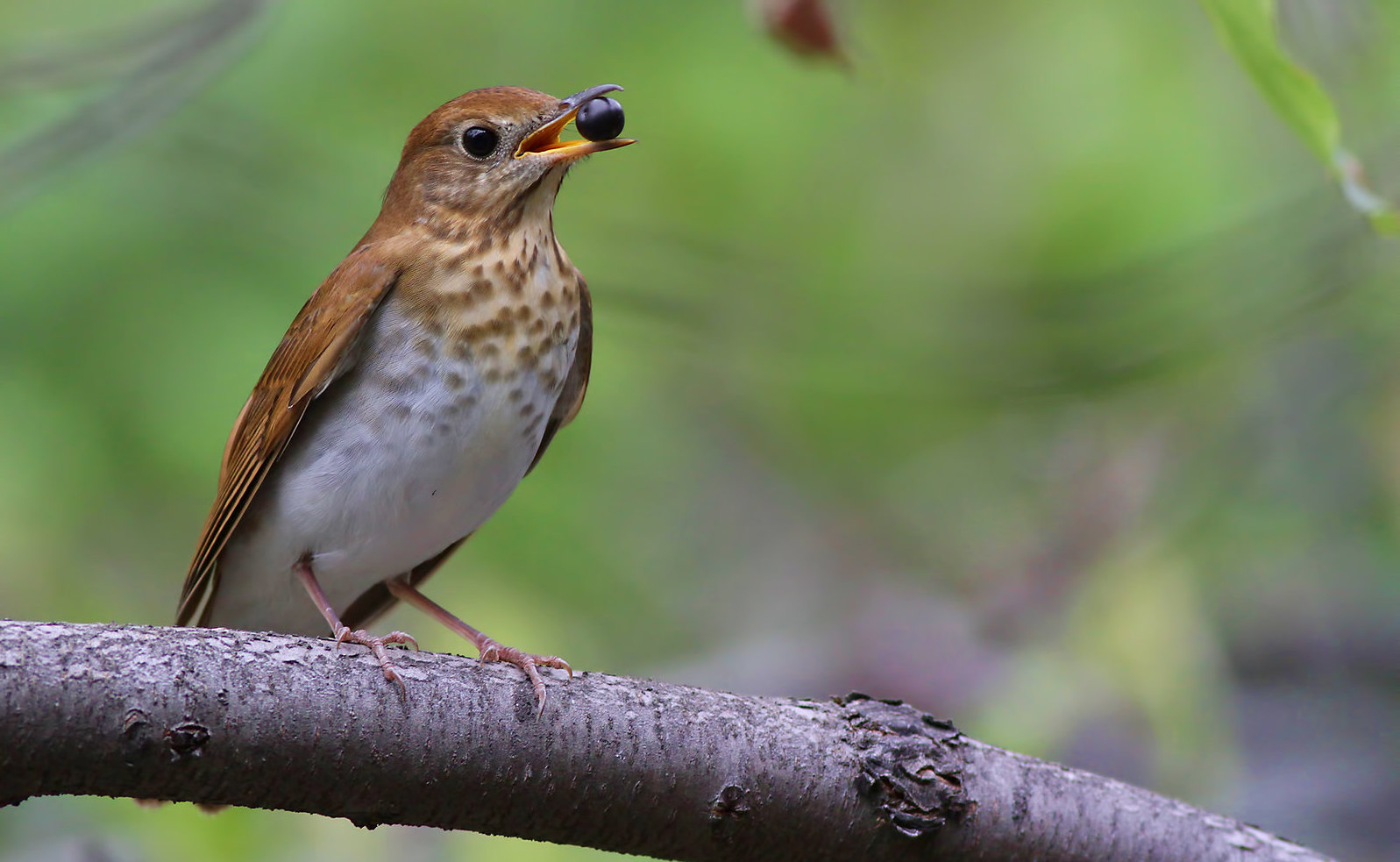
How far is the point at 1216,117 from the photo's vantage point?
19.7ft

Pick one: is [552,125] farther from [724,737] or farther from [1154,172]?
[1154,172]

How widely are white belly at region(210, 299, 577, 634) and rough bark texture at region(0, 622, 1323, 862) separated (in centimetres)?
97

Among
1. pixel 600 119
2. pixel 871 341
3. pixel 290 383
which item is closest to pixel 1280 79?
pixel 600 119

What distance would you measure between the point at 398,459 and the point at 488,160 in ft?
3.13

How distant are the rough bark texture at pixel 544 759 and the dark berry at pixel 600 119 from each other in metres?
1.61

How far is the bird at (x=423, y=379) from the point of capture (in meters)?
3.68

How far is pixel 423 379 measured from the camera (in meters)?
3.65

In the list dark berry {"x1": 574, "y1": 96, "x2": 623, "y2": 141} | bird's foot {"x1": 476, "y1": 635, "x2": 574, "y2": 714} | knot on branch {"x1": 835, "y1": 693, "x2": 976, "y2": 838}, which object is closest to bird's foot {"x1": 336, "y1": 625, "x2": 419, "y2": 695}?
bird's foot {"x1": 476, "y1": 635, "x2": 574, "y2": 714}

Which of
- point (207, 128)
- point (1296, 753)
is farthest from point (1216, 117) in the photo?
point (207, 128)

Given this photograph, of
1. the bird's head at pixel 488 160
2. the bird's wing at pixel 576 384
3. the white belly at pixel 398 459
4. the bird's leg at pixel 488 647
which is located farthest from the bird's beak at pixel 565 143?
the bird's leg at pixel 488 647

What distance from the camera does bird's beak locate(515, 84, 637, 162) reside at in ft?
12.3

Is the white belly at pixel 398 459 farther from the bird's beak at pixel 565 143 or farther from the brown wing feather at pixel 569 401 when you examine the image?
the bird's beak at pixel 565 143

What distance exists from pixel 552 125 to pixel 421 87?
7.06 feet

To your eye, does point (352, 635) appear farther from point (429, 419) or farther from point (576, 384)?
point (576, 384)
